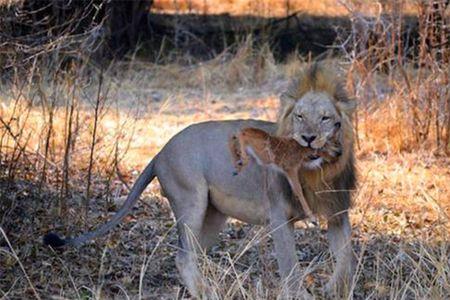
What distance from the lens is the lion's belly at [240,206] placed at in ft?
18.2

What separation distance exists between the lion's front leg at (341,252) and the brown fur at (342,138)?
66 millimetres

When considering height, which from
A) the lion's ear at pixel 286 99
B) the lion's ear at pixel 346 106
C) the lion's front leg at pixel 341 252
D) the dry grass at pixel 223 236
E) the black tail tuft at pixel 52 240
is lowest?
the dry grass at pixel 223 236

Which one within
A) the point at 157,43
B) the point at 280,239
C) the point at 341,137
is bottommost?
the point at 157,43

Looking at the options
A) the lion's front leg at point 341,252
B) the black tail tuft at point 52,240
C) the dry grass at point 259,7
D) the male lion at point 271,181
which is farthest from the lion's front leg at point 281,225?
the dry grass at point 259,7

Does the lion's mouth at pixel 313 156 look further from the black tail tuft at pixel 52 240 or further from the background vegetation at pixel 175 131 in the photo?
the black tail tuft at pixel 52 240

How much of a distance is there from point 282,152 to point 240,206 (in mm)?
517

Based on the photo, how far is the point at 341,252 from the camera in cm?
539

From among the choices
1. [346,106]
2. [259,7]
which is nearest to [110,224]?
[346,106]

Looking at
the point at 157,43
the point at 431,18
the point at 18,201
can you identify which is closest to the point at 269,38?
the point at 157,43

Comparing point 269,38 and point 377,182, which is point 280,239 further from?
point 269,38

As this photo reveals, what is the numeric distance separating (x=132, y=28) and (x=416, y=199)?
686 cm

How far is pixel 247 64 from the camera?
12523 millimetres

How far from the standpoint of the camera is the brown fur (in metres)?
5.39

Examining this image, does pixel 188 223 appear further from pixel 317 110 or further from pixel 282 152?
pixel 317 110
